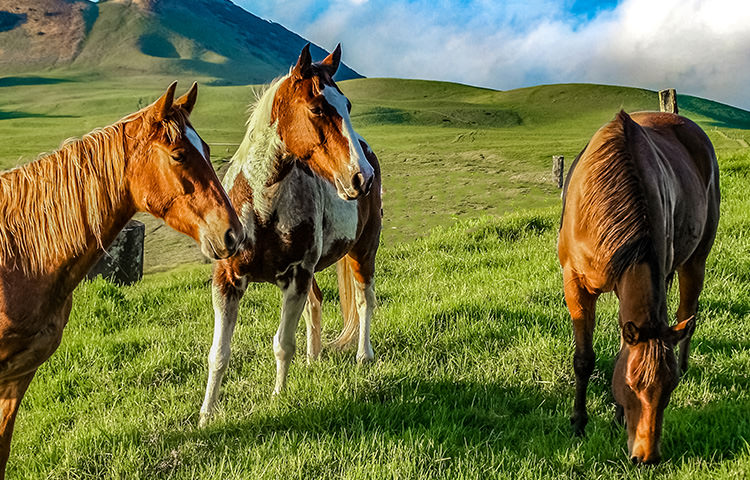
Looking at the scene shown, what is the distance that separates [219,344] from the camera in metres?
3.96

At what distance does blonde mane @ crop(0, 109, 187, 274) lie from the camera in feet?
8.92

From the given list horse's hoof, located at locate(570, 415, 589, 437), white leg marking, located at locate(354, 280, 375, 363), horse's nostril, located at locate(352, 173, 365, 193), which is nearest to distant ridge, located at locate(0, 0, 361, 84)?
white leg marking, located at locate(354, 280, 375, 363)

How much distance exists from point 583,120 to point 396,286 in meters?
54.0

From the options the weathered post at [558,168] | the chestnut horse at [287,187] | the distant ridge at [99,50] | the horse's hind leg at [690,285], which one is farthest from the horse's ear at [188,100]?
the distant ridge at [99,50]

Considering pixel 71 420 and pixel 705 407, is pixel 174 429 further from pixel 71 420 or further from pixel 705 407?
pixel 705 407

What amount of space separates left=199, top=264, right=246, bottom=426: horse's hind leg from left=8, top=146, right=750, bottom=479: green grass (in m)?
0.17

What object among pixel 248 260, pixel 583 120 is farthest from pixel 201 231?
pixel 583 120

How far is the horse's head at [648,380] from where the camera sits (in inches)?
118

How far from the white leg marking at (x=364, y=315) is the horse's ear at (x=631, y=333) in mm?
2417

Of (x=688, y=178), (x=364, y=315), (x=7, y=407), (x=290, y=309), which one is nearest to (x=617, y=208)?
(x=688, y=178)

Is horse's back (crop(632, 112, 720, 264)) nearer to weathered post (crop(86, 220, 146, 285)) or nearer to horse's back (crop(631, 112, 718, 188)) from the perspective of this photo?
horse's back (crop(631, 112, 718, 188))

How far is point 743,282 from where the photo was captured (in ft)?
20.9

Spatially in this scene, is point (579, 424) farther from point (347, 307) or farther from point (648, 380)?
point (347, 307)

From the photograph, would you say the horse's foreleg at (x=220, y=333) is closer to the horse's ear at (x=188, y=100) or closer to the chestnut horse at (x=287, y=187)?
the chestnut horse at (x=287, y=187)
